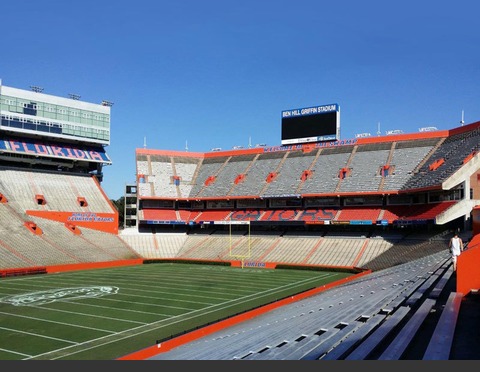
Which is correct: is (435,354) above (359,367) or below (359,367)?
below

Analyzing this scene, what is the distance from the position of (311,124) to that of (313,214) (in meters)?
12.8

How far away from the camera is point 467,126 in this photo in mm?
47719

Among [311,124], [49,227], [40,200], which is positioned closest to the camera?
[49,227]

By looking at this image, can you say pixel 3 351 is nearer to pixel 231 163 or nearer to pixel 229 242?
pixel 229 242

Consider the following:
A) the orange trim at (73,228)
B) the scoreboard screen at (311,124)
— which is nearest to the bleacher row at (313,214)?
the orange trim at (73,228)

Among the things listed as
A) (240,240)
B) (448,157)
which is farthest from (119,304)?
(448,157)

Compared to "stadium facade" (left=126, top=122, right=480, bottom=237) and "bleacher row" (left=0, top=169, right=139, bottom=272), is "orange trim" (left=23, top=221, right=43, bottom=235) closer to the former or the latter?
"bleacher row" (left=0, top=169, right=139, bottom=272)

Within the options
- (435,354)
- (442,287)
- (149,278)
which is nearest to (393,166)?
(149,278)

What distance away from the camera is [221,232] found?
186ft

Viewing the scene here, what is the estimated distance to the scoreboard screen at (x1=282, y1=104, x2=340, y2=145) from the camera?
5556cm

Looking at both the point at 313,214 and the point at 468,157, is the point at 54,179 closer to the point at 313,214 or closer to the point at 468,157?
the point at 313,214

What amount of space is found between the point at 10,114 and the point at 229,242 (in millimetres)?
29726

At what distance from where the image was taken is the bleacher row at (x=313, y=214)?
43.2 m

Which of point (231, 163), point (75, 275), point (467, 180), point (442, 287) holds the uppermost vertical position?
point (231, 163)
